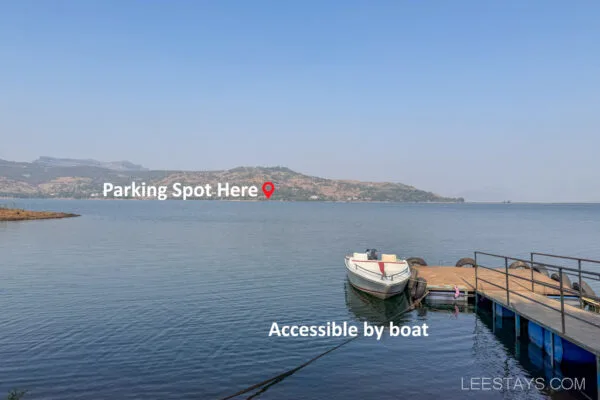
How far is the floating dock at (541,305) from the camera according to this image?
16.3 m

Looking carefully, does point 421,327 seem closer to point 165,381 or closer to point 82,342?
point 165,381

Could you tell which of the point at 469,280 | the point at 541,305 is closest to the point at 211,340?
the point at 541,305

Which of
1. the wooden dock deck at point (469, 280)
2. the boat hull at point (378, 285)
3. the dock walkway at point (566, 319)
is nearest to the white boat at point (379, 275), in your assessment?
the boat hull at point (378, 285)

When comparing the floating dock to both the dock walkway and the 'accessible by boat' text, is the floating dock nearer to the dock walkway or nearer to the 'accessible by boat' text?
the dock walkway

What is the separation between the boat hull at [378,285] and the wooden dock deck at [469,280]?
1.95 m

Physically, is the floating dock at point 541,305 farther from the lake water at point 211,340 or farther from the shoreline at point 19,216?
the shoreline at point 19,216

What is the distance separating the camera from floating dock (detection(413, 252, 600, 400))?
16.3 m

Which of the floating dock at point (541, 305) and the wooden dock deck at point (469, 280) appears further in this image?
the wooden dock deck at point (469, 280)

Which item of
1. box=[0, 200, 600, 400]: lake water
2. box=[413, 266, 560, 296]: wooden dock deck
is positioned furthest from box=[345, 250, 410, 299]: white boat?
box=[413, 266, 560, 296]: wooden dock deck

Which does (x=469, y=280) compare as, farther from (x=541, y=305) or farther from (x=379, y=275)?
(x=541, y=305)

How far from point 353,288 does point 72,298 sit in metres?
19.5

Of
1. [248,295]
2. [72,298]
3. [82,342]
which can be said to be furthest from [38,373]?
[248,295]

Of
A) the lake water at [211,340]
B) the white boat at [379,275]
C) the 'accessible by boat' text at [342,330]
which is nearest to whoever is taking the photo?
the lake water at [211,340]

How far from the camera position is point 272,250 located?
59.7 meters
